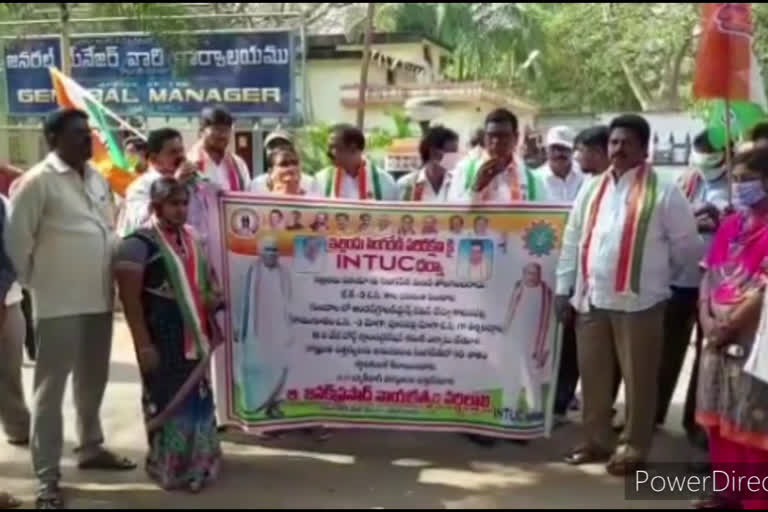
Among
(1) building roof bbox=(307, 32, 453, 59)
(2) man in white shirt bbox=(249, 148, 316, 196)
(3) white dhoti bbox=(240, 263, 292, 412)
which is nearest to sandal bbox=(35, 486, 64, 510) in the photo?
(3) white dhoti bbox=(240, 263, 292, 412)

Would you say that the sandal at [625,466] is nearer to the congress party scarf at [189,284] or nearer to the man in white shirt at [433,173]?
the man in white shirt at [433,173]

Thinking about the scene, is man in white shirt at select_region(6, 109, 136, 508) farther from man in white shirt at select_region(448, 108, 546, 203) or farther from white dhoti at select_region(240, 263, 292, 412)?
man in white shirt at select_region(448, 108, 546, 203)

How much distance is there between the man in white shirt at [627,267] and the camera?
4.46 metres

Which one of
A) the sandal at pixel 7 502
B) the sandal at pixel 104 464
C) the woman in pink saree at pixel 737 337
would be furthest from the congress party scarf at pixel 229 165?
the woman in pink saree at pixel 737 337

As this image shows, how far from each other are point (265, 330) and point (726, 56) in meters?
2.50

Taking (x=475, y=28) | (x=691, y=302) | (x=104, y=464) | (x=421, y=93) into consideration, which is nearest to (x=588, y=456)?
(x=691, y=302)

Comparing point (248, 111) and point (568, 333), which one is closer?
point (568, 333)

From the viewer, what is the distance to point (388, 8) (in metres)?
22.7

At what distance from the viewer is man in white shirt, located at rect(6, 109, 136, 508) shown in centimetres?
427

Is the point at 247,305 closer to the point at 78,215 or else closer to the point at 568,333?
the point at 78,215

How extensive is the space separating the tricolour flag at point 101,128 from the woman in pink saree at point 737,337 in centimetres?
457

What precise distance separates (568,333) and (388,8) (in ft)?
60.2

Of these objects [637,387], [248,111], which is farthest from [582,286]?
[248,111]

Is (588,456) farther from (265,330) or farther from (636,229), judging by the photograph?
(265,330)
